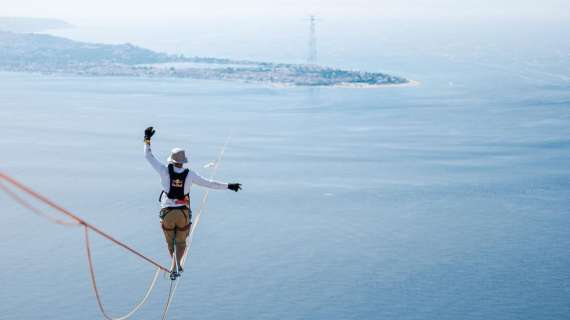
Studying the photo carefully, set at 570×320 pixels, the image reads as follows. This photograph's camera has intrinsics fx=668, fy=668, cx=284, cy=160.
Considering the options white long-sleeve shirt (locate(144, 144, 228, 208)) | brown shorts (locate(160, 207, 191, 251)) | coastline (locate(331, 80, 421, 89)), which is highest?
white long-sleeve shirt (locate(144, 144, 228, 208))

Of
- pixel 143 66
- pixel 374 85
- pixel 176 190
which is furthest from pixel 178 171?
pixel 143 66

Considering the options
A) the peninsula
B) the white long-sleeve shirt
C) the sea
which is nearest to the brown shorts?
the white long-sleeve shirt

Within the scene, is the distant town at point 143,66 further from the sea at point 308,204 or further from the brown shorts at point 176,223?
the brown shorts at point 176,223

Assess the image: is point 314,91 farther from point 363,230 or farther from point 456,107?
point 363,230

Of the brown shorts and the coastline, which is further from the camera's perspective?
the coastline

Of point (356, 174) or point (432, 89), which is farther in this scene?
point (432, 89)

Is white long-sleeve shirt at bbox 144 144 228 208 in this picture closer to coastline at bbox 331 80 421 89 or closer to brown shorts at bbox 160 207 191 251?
brown shorts at bbox 160 207 191 251

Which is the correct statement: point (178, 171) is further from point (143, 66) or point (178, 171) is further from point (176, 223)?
point (143, 66)

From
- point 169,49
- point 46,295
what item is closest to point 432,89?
point 46,295
